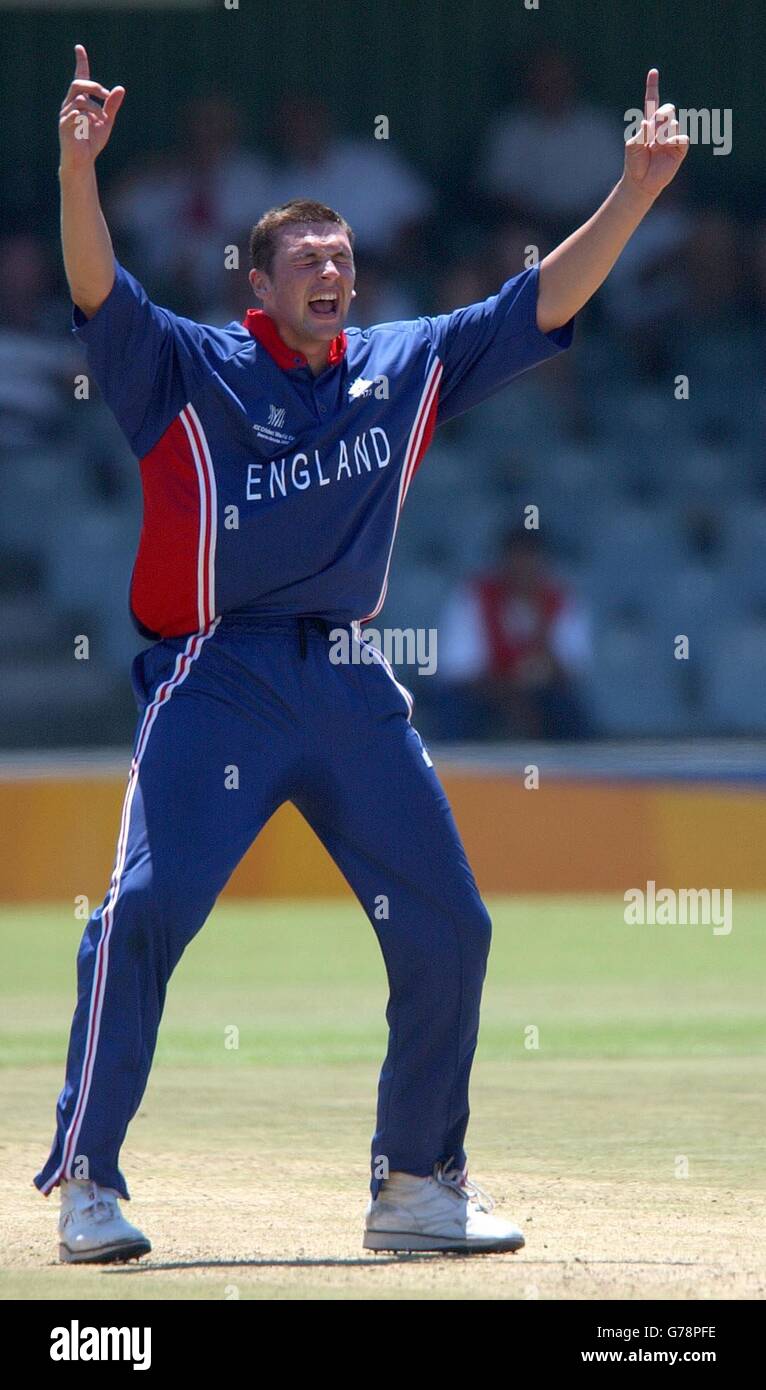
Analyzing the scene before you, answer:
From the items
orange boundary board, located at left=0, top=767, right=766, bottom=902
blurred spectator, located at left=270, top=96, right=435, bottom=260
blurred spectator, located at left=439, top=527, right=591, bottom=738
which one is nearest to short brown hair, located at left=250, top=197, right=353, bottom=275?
orange boundary board, located at left=0, top=767, right=766, bottom=902

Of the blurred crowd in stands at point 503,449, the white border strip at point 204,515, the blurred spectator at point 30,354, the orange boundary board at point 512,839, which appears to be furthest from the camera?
the blurred spectator at point 30,354

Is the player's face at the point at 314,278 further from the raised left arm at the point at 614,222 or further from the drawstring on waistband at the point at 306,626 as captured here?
the drawstring on waistband at the point at 306,626

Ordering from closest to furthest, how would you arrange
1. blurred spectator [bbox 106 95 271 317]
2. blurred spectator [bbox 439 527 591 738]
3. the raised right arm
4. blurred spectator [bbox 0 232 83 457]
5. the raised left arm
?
the raised right arm → the raised left arm → blurred spectator [bbox 439 527 591 738] → blurred spectator [bbox 0 232 83 457] → blurred spectator [bbox 106 95 271 317]

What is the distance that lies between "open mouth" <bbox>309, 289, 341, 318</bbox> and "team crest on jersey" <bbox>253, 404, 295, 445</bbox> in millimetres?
202

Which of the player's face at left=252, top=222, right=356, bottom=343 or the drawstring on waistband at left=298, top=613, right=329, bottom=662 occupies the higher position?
the player's face at left=252, top=222, right=356, bottom=343

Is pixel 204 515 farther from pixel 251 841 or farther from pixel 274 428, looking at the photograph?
pixel 251 841

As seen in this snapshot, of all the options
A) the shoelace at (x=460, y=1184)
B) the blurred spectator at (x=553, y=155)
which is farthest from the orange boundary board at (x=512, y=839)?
the shoelace at (x=460, y=1184)

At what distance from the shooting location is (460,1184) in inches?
183

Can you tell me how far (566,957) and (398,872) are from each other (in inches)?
225

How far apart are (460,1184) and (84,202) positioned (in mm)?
2057

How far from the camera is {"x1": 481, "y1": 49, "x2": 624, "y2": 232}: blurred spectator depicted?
15688mm

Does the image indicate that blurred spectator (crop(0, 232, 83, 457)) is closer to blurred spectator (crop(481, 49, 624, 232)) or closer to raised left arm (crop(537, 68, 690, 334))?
blurred spectator (crop(481, 49, 624, 232))

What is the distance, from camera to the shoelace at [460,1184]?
463 cm

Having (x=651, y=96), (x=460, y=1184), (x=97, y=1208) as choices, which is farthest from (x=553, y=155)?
(x=97, y=1208)
